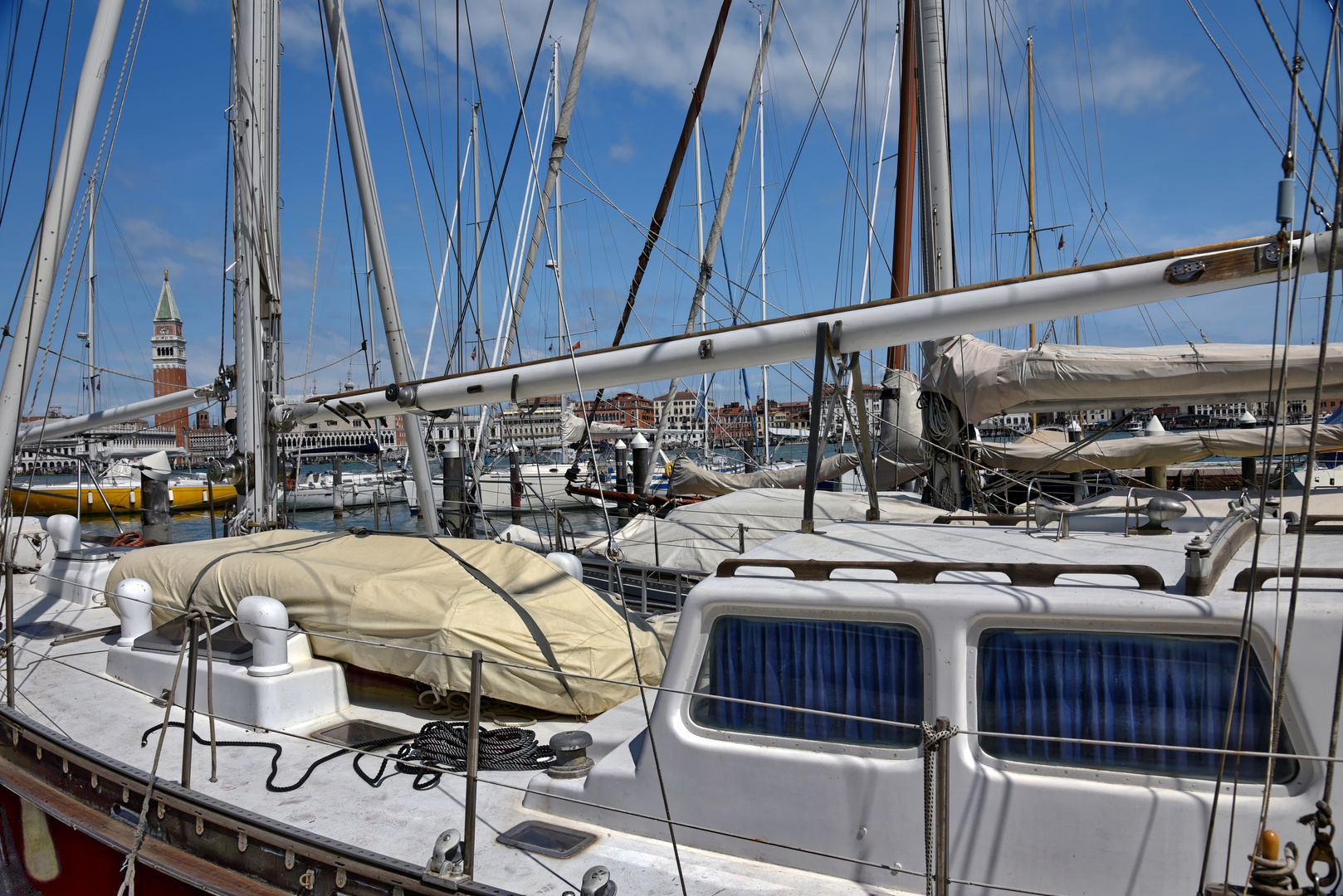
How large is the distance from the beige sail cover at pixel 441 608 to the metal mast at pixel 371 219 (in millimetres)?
2171

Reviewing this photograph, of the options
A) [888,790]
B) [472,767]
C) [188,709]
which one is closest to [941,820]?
[888,790]

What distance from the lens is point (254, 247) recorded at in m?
8.65

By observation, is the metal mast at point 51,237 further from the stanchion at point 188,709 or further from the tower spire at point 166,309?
the tower spire at point 166,309

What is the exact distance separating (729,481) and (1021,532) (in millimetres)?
12574

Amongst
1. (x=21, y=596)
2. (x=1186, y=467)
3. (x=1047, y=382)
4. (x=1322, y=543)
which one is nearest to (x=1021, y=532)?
(x=1322, y=543)

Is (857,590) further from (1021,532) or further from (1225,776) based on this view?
(1021,532)

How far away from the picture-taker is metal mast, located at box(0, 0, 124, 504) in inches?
250

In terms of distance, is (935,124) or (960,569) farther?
(935,124)

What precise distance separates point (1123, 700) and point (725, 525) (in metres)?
7.47

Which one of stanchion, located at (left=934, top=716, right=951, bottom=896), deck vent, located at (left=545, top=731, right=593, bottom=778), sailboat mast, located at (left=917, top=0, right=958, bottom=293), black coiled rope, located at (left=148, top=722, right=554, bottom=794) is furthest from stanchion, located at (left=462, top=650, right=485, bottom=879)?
sailboat mast, located at (left=917, top=0, right=958, bottom=293)

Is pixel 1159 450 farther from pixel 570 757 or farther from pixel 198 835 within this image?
pixel 198 835

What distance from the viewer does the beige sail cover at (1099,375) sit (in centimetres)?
807

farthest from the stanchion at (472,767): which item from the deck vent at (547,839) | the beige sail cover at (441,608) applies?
the beige sail cover at (441,608)

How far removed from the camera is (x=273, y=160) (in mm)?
9125
